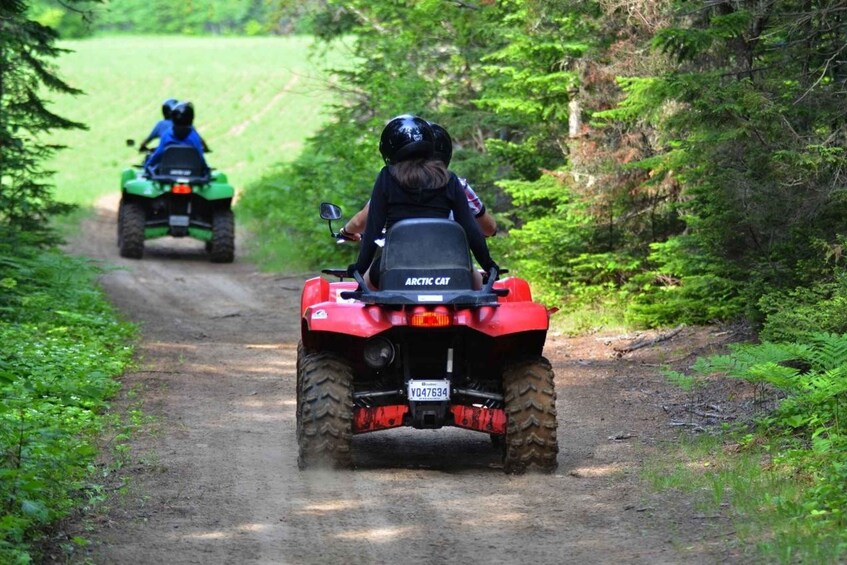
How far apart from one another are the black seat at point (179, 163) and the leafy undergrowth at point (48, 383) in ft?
11.8

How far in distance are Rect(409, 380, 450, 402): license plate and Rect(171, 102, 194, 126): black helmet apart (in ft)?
47.1

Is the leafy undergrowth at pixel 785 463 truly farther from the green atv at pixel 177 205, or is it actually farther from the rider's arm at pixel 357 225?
the green atv at pixel 177 205

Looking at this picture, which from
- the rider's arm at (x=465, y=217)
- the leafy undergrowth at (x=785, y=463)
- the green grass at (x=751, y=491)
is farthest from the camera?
the rider's arm at (x=465, y=217)

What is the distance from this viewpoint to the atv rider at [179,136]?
68.9 feet

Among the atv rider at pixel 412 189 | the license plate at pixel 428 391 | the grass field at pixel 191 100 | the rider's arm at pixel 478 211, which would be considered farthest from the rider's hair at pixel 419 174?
the grass field at pixel 191 100

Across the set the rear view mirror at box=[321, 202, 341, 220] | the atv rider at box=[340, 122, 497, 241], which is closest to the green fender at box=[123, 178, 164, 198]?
the atv rider at box=[340, 122, 497, 241]

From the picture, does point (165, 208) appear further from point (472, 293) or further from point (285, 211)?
point (472, 293)

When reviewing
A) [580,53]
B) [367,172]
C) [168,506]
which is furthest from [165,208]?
[168,506]

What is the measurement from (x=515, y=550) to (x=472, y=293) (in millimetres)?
1900

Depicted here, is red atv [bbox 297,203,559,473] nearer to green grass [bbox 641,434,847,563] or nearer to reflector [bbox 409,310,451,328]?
reflector [bbox 409,310,451,328]

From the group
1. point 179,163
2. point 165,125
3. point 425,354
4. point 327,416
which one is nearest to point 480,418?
point 425,354

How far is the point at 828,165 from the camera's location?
10.1 meters

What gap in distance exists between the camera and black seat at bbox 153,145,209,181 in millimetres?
20938

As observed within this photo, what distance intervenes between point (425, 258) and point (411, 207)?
1.33ft
